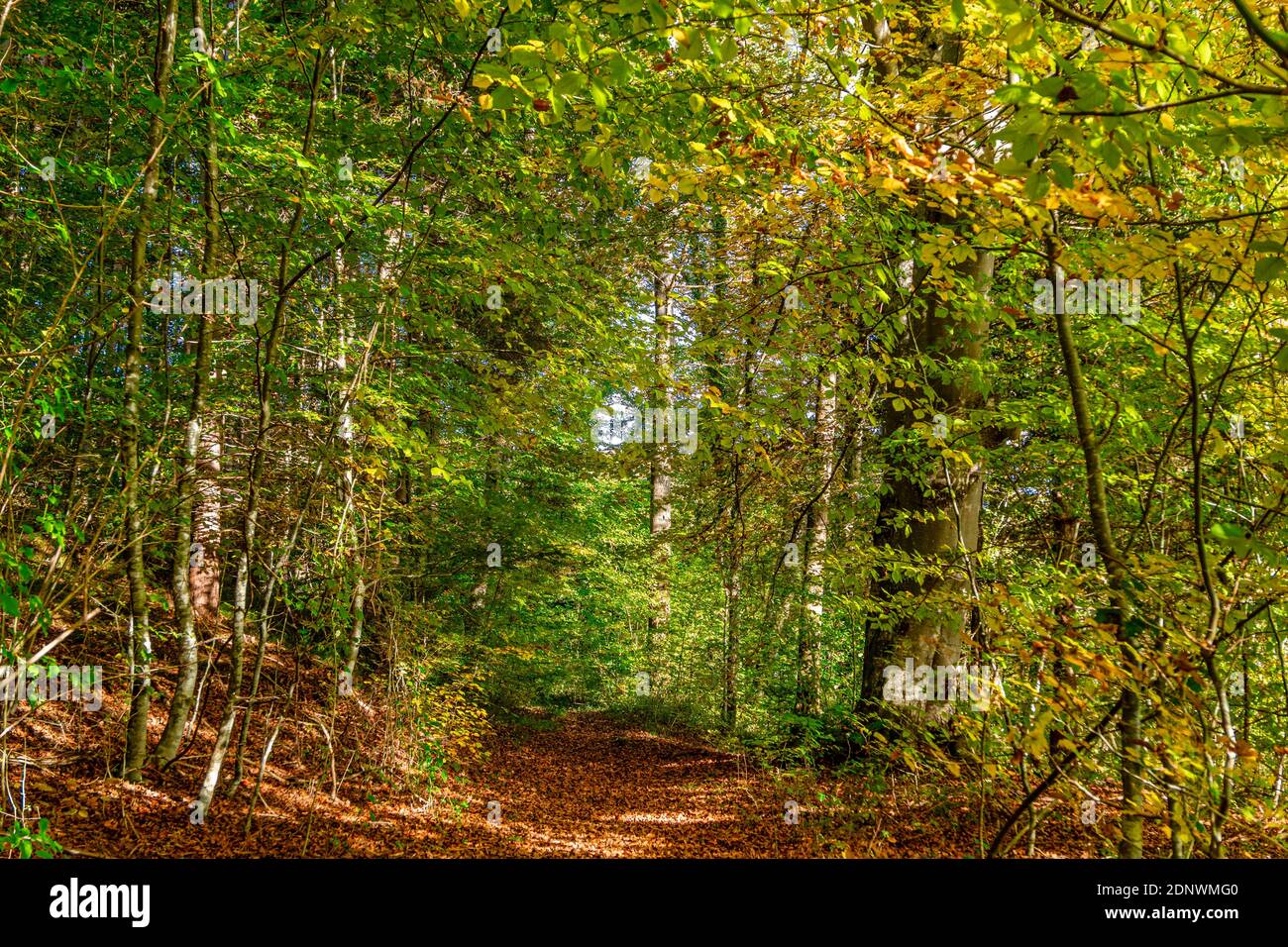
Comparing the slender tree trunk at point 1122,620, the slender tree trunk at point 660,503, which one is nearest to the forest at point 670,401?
the slender tree trunk at point 1122,620

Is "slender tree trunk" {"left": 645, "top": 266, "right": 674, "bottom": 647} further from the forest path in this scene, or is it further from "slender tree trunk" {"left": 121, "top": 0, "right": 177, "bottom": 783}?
"slender tree trunk" {"left": 121, "top": 0, "right": 177, "bottom": 783}

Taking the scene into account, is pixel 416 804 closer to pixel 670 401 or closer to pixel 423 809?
pixel 423 809

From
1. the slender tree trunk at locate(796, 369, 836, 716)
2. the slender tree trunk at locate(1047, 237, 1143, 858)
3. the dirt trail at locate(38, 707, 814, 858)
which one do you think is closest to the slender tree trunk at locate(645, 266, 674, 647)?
the slender tree trunk at locate(796, 369, 836, 716)

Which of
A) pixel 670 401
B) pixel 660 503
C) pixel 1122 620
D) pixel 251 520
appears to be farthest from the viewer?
pixel 660 503

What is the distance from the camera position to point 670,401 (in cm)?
690

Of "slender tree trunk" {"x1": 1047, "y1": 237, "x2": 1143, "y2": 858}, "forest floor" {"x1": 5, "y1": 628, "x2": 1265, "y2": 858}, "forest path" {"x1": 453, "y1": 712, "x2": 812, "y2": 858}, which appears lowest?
"forest path" {"x1": 453, "y1": 712, "x2": 812, "y2": 858}

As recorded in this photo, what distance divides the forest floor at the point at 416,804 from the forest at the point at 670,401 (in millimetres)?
58

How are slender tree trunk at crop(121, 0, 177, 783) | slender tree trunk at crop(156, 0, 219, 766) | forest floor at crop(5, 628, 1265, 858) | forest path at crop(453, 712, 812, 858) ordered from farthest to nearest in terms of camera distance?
1. forest path at crop(453, 712, 812, 858)
2. slender tree trunk at crop(156, 0, 219, 766)
3. forest floor at crop(5, 628, 1265, 858)
4. slender tree trunk at crop(121, 0, 177, 783)

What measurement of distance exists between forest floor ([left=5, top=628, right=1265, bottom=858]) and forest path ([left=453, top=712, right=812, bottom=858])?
0.03 m

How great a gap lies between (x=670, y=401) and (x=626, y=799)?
5.21m

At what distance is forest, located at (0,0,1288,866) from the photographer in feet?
8.65

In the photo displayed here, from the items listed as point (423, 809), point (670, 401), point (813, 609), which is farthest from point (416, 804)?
point (813, 609)
